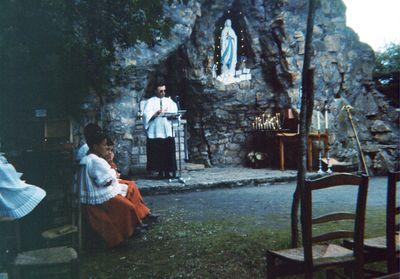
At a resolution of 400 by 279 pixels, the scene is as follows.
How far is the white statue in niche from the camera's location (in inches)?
477

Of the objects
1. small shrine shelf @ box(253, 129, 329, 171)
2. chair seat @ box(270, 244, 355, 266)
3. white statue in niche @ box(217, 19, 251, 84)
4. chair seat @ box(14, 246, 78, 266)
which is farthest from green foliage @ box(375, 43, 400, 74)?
chair seat @ box(14, 246, 78, 266)

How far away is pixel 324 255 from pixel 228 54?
989 centimetres

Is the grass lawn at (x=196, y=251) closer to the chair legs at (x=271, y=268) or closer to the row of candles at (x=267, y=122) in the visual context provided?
the chair legs at (x=271, y=268)

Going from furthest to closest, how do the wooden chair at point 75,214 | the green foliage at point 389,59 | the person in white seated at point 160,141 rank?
the green foliage at point 389,59 < the person in white seated at point 160,141 < the wooden chair at point 75,214

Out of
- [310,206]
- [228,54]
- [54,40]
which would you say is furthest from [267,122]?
[310,206]

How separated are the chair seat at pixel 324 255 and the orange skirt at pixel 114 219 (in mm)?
2229

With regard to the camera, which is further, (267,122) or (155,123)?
(267,122)

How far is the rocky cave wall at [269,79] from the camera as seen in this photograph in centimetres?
1165

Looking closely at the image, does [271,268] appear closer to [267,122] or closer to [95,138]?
[95,138]

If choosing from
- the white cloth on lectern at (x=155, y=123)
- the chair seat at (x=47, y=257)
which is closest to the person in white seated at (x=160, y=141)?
the white cloth on lectern at (x=155, y=123)

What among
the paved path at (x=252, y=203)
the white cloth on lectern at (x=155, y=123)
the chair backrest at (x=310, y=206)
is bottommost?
the paved path at (x=252, y=203)

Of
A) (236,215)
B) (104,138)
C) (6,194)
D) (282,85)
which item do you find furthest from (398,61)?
(6,194)

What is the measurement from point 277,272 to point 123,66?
7.83 meters

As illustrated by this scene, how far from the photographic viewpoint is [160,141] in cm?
939
